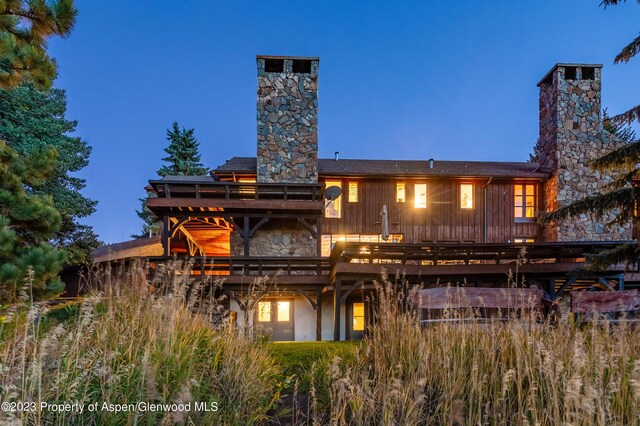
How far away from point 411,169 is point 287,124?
20.1ft

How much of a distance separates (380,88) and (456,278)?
417ft

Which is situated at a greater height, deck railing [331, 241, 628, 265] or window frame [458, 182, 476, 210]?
window frame [458, 182, 476, 210]

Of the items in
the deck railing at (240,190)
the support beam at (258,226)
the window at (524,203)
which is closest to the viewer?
the deck railing at (240,190)

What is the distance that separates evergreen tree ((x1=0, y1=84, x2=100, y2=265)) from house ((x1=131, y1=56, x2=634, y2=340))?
8.38 meters

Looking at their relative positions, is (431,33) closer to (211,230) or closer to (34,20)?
(211,230)

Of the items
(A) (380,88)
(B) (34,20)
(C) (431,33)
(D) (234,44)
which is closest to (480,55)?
(C) (431,33)

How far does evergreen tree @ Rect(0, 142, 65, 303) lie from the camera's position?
29.4 feet

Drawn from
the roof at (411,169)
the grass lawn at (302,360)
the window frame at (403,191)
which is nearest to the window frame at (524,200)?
the roof at (411,169)

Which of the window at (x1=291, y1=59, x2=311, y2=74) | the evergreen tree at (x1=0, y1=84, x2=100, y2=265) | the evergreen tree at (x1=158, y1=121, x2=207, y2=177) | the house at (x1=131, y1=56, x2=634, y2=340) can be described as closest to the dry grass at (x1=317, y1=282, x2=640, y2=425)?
the house at (x1=131, y1=56, x2=634, y2=340)

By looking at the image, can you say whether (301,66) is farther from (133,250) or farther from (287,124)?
(133,250)

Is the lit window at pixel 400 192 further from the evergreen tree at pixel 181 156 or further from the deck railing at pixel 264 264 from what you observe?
the evergreen tree at pixel 181 156

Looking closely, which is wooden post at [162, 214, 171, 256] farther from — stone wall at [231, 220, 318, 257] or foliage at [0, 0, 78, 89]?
foliage at [0, 0, 78, 89]

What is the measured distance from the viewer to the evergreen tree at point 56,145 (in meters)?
23.6

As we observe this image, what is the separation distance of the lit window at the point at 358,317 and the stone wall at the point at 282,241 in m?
2.73
